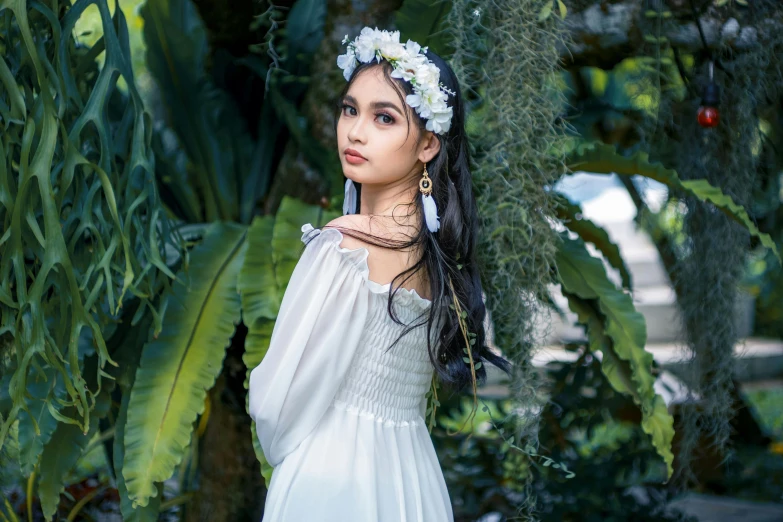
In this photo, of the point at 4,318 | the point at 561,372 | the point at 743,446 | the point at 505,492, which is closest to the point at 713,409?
the point at 561,372

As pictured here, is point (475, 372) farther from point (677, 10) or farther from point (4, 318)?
point (677, 10)

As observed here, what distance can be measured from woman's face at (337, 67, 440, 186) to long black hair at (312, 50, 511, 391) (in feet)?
0.06

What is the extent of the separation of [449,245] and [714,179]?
150cm

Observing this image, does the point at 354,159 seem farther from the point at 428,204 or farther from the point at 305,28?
the point at 305,28

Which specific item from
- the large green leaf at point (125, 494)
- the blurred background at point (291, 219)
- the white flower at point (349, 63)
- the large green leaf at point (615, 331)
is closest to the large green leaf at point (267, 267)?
the blurred background at point (291, 219)

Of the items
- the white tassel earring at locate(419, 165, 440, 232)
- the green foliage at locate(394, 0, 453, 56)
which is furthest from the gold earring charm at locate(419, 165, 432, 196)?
the green foliage at locate(394, 0, 453, 56)

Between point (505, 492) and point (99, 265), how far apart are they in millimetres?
1957

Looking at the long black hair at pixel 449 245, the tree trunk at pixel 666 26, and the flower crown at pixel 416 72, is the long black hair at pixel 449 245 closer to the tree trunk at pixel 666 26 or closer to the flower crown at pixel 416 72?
the flower crown at pixel 416 72

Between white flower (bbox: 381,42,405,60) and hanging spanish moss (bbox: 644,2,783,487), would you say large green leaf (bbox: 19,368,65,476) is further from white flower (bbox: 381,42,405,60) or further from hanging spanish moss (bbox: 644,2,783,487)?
hanging spanish moss (bbox: 644,2,783,487)

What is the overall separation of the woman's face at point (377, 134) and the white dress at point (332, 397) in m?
0.16

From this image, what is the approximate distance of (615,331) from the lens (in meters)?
2.25

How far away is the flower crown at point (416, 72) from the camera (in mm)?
1639

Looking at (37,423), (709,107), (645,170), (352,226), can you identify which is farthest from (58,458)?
(709,107)

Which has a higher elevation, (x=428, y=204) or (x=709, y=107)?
(x=709, y=107)
